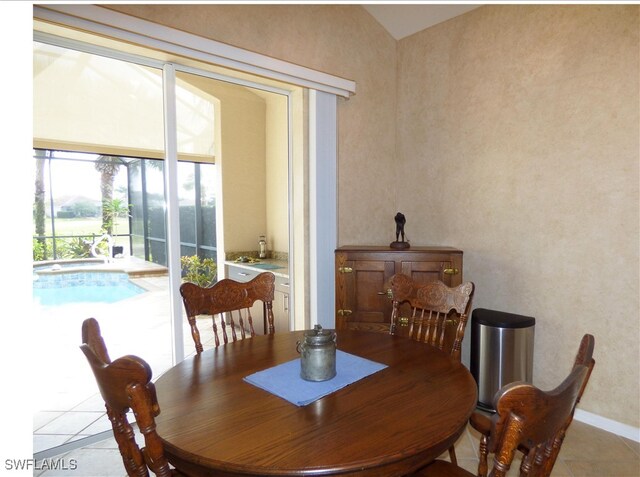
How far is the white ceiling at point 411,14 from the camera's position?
3172 millimetres

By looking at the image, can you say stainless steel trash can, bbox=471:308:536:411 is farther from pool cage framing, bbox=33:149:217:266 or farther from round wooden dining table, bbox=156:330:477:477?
pool cage framing, bbox=33:149:217:266

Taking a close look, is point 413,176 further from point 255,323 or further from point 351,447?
point 351,447

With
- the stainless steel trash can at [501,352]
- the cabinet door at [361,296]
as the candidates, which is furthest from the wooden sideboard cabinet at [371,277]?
the stainless steel trash can at [501,352]

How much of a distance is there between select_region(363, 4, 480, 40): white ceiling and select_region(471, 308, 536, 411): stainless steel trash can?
2454 millimetres

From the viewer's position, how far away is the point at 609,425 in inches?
101

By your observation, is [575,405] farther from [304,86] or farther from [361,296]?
[304,86]

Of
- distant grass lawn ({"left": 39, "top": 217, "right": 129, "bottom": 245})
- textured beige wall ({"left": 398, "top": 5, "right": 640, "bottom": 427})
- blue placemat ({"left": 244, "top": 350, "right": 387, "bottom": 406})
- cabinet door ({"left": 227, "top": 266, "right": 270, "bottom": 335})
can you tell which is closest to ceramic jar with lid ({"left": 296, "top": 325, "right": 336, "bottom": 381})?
blue placemat ({"left": 244, "top": 350, "right": 387, "bottom": 406})

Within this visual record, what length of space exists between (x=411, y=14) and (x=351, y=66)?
2.21ft

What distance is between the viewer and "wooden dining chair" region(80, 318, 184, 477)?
0.94 meters

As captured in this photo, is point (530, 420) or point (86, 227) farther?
point (86, 227)

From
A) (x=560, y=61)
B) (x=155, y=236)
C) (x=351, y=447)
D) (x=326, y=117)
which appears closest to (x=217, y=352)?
(x=351, y=447)

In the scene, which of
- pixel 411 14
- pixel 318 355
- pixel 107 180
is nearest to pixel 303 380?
pixel 318 355

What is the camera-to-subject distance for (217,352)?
173 cm

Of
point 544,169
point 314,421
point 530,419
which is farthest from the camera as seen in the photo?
point 544,169
